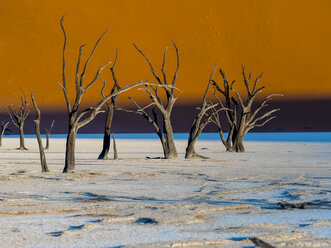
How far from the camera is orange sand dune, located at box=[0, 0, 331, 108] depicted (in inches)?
2672

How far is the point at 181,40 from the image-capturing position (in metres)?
72.1

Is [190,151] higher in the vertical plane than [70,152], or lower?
lower

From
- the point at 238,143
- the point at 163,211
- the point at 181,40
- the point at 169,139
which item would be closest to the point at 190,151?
the point at 169,139

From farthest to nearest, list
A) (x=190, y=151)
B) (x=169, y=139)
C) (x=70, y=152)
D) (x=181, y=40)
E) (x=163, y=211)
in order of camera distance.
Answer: (x=181, y=40), (x=190, y=151), (x=169, y=139), (x=70, y=152), (x=163, y=211)

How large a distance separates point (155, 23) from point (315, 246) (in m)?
70.1

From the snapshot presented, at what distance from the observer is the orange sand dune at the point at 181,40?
6788cm

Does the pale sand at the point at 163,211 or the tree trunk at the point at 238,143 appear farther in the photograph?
the tree trunk at the point at 238,143

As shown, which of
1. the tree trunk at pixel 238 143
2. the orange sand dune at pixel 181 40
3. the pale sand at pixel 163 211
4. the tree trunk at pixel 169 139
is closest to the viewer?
the pale sand at pixel 163 211

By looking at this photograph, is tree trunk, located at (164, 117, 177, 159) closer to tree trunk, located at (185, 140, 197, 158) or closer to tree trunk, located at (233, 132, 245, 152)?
tree trunk, located at (185, 140, 197, 158)

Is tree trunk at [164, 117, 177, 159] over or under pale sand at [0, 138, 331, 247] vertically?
over

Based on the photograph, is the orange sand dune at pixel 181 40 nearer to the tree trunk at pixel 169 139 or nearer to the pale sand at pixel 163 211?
the tree trunk at pixel 169 139

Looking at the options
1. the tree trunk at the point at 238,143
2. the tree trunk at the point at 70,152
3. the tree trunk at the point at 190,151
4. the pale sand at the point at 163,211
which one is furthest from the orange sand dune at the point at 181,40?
the pale sand at the point at 163,211

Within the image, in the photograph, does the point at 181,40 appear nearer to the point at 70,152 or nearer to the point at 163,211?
the point at 70,152

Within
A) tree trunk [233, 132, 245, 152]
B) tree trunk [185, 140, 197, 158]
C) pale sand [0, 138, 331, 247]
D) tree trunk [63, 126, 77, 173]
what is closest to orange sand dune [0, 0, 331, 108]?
tree trunk [233, 132, 245, 152]
